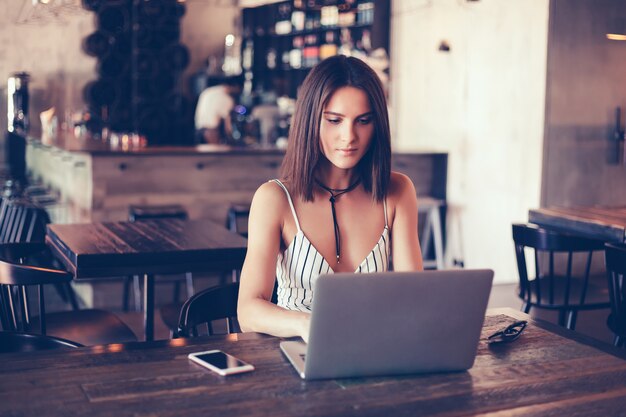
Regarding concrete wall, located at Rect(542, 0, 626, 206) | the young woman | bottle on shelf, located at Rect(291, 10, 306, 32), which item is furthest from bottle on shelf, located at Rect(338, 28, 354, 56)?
the young woman

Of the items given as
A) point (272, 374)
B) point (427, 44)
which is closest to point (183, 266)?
point (272, 374)

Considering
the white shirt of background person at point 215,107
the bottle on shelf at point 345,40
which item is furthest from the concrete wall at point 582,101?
the white shirt of background person at point 215,107

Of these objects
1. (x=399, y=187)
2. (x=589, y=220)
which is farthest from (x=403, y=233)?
(x=589, y=220)

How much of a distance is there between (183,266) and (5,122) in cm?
863

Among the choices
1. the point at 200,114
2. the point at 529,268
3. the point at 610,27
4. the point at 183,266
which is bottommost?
the point at 529,268

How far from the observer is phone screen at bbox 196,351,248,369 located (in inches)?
64.5

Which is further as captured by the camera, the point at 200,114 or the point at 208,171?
the point at 200,114

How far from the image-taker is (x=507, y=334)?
1.96m

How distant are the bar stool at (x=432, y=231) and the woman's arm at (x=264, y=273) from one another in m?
4.92

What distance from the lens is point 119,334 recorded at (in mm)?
3301

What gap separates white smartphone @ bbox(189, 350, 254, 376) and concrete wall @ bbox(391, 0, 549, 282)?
483cm

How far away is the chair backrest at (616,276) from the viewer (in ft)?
10.8

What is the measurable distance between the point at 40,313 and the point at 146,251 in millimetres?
486

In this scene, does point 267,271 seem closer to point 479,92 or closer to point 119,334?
point 119,334
